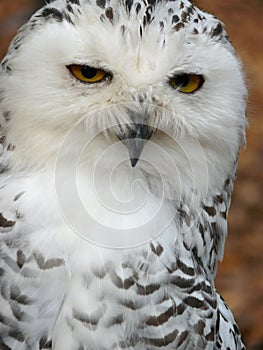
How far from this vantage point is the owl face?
2475mm

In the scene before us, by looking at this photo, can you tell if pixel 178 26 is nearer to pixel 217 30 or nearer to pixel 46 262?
pixel 217 30

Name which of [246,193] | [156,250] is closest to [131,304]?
[156,250]

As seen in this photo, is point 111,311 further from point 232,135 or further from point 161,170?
point 232,135

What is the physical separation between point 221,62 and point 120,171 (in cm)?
42

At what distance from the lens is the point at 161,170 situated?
8.65 ft

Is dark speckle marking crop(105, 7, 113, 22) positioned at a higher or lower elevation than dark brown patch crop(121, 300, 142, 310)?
higher

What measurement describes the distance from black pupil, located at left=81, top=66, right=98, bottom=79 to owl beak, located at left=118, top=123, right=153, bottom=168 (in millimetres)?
174

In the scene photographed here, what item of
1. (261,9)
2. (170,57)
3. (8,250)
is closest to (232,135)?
(170,57)

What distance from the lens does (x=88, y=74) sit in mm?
2463

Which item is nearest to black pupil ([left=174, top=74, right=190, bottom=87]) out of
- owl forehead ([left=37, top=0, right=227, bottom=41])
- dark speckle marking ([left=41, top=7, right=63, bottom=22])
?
owl forehead ([left=37, top=0, right=227, bottom=41])

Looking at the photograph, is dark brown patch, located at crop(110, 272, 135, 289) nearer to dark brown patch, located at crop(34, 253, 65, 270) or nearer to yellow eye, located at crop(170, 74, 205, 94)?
dark brown patch, located at crop(34, 253, 65, 270)

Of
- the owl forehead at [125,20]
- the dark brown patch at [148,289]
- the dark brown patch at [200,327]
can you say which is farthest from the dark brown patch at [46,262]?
the owl forehead at [125,20]

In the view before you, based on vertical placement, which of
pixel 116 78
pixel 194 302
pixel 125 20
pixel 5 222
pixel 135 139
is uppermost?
pixel 125 20

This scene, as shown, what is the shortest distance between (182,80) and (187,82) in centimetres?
2
